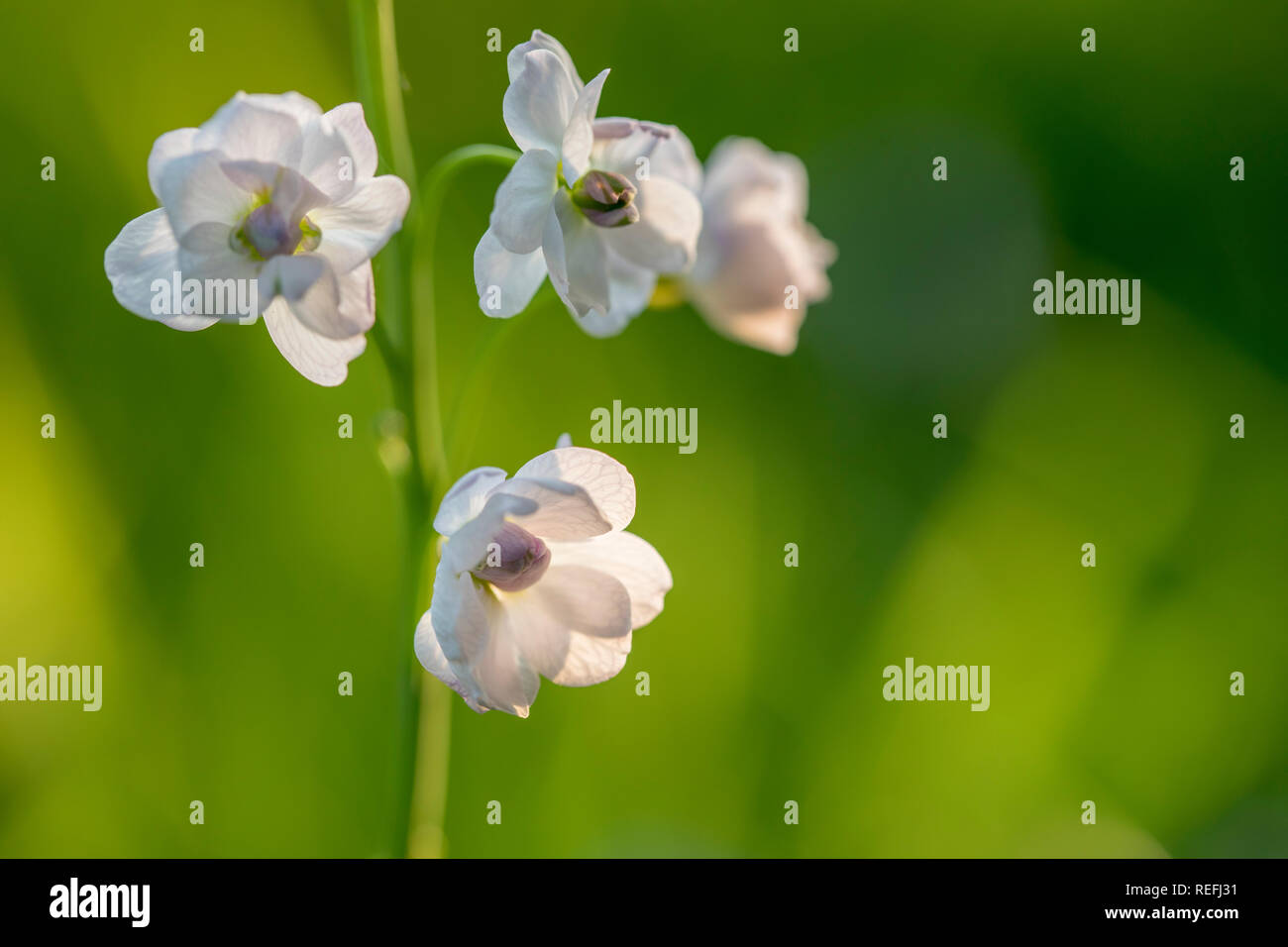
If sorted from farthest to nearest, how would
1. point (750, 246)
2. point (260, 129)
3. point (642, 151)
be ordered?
point (750, 246) → point (642, 151) → point (260, 129)

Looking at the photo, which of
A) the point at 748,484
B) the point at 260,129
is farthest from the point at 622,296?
the point at 748,484

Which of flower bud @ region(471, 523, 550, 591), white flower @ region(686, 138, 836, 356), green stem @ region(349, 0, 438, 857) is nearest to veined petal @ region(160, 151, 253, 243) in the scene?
green stem @ region(349, 0, 438, 857)

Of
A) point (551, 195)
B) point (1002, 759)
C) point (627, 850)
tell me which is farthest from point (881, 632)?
point (551, 195)

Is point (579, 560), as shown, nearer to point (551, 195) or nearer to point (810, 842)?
point (551, 195)

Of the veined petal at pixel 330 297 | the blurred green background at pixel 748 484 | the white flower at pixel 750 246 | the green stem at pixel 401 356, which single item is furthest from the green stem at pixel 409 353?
the blurred green background at pixel 748 484

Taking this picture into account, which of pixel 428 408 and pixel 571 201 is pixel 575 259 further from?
pixel 428 408

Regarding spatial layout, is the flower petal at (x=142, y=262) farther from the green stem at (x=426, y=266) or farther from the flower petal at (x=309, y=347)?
the green stem at (x=426, y=266)
